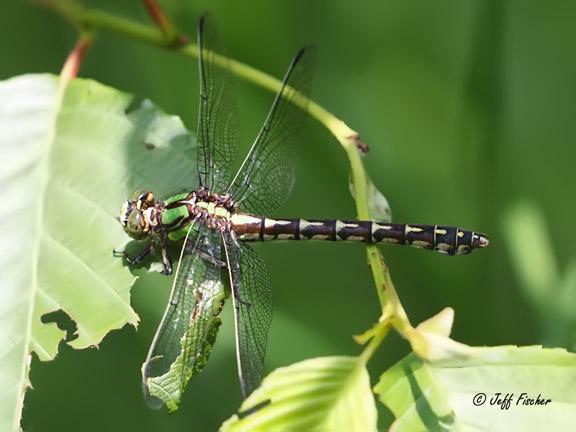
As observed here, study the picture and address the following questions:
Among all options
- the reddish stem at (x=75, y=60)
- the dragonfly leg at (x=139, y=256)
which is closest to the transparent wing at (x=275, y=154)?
the dragonfly leg at (x=139, y=256)

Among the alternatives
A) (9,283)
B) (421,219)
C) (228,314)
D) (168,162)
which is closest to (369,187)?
(168,162)

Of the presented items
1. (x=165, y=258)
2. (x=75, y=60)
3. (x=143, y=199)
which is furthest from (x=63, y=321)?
(x=75, y=60)

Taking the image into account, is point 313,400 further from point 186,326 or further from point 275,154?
point 275,154

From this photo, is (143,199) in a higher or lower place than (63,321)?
higher

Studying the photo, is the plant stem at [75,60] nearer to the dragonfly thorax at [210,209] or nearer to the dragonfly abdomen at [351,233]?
the dragonfly thorax at [210,209]

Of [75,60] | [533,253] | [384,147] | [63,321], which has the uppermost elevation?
[75,60]
